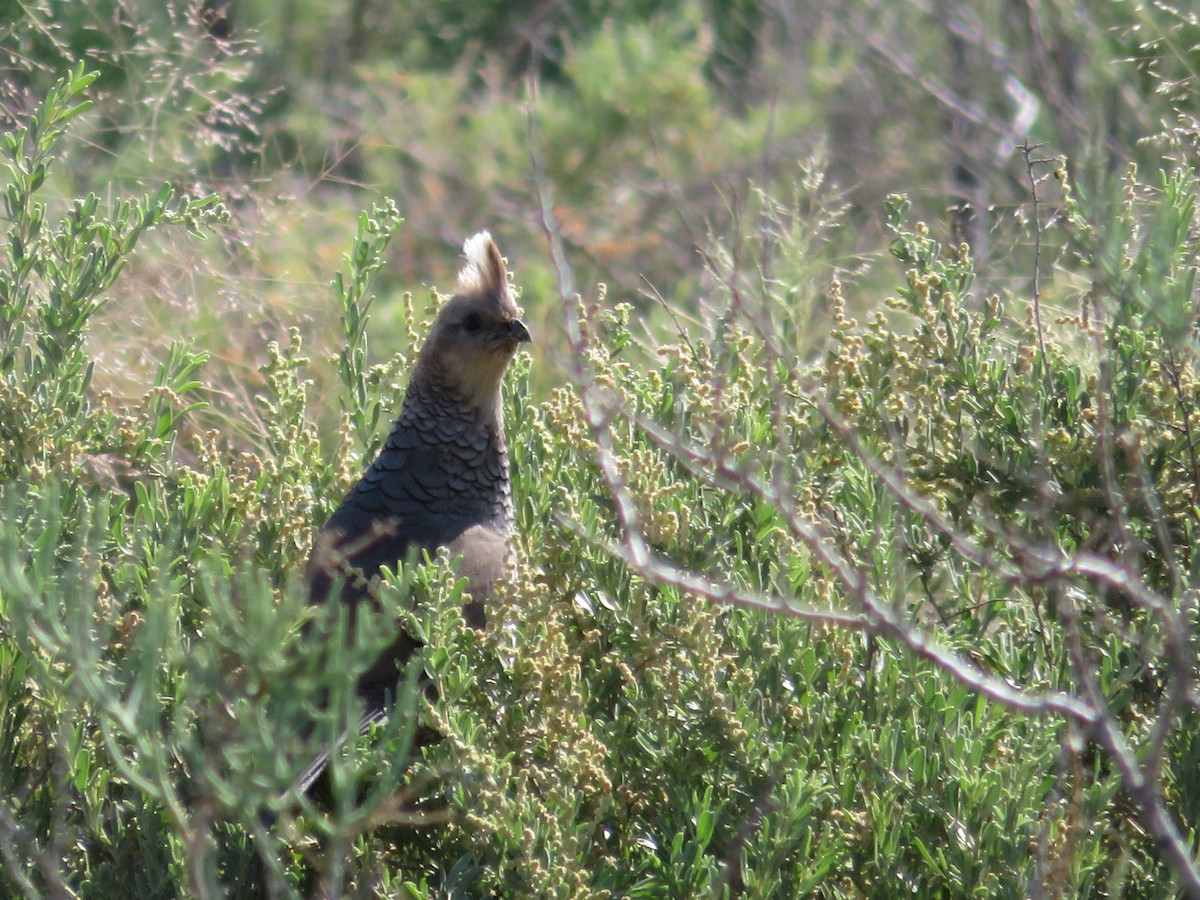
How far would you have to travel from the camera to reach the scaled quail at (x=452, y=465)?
3445 millimetres

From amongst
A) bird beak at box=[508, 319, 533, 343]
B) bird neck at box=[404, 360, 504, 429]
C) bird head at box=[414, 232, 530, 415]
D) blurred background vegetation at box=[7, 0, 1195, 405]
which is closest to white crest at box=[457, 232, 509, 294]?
bird head at box=[414, 232, 530, 415]

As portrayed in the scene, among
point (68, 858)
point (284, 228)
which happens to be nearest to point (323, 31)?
point (284, 228)

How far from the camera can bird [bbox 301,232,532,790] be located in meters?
3.44

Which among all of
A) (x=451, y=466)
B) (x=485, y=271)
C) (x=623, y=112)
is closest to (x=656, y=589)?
(x=451, y=466)

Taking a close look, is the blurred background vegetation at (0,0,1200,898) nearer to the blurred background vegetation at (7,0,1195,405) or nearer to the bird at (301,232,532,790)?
the bird at (301,232,532,790)

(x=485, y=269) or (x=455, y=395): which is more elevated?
(x=485, y=269)

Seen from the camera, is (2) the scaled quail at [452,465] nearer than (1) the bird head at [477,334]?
Yes

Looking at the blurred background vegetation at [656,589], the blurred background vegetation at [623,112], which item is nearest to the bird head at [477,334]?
the blurred background vegetation at [656,589]

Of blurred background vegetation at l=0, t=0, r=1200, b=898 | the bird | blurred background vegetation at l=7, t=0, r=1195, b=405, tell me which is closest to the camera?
blurred background vegetation at l=0, t=0, r=1200, b=898

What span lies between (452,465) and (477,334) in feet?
1.27

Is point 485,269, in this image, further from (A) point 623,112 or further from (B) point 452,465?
(A) point 623,112

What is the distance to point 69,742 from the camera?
2516 millimetres

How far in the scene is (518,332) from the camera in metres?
3.88

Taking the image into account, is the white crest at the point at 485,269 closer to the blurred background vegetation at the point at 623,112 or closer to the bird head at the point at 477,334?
the bird head at the point at 477,334
